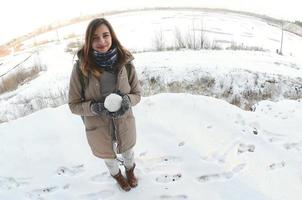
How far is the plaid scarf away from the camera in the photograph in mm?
3145

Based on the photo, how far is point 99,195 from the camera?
12.4 feet

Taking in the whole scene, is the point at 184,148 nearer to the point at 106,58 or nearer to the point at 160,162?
the point at 160,162

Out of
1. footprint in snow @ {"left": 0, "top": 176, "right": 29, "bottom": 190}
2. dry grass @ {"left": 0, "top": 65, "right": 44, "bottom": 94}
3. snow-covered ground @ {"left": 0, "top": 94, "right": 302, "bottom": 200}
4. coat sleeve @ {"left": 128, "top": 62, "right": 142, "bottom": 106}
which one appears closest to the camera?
coat sleeve @ {"left": 128, "top": 62, "right": 142, "bottom": 106}

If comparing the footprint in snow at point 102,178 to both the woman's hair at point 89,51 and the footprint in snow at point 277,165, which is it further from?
the footprint in snow at point 277,165

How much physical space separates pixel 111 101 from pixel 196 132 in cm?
168

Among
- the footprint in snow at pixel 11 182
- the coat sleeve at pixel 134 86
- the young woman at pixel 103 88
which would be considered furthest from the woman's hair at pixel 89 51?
the footprint in snow at pixel 11 182

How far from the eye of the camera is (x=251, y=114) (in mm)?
4887

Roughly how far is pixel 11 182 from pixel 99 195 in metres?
1.05

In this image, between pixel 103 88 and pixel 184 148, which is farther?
pixel 184 148

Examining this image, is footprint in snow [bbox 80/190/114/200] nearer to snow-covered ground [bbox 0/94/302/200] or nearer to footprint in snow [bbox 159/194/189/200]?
snow-covered ground [bbox 0/94/302/200]

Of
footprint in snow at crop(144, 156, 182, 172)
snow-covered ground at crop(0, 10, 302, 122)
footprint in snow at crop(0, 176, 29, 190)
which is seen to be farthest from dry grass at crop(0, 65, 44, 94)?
footprint in snow at crop(144, 156, 182, 172)

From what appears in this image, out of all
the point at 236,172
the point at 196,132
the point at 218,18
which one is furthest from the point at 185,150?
the point at 218,18

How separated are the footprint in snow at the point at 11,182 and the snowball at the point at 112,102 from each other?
1580mm

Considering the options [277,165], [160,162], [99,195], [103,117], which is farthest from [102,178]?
[277,165]
